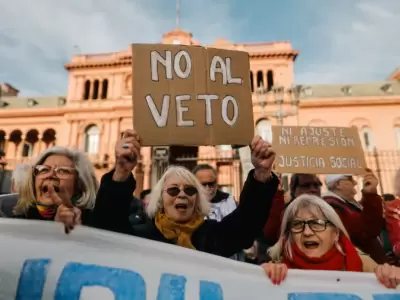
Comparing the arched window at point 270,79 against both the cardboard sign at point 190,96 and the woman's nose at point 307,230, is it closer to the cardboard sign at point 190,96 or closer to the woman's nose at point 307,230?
the cardboard sign at point 190,96

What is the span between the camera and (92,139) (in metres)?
25.3

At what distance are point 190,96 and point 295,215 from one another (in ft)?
3.52

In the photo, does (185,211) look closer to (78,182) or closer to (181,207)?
(181,207)

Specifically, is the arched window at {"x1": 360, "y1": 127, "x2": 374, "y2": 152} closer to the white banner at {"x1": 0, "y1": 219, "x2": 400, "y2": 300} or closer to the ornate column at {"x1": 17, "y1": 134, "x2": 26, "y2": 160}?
the white banner at {"x1": 0, "y1": 219, "x2": 400, "y2": 300}

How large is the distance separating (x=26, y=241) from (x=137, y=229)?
0.71m

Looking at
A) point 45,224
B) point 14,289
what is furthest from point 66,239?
point 14,289

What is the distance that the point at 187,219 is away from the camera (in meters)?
2.43

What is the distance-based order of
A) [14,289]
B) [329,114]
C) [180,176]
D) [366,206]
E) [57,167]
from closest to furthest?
[14,289] < [57,167] < [180,176] < [366,206] < [329,114]

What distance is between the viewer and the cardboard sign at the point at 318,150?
3949mm

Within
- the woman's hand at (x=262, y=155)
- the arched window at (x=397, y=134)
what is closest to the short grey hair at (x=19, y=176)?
the woman's hand at (x=262, y=155)

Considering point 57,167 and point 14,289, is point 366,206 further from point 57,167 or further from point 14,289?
point 14,289

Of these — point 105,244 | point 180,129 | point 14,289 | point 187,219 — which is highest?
point 180,129

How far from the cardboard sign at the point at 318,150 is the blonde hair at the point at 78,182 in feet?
7.61

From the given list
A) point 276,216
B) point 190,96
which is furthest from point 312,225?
point 190,96
